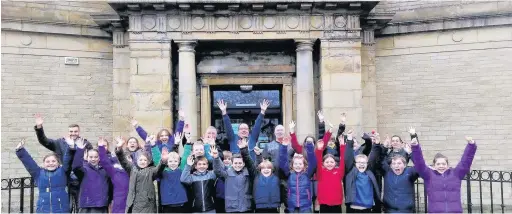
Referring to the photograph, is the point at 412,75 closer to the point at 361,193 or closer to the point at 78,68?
the point at 361,193

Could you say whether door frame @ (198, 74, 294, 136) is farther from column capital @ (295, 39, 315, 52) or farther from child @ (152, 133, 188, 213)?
child @ (152, 133, 188, 213)

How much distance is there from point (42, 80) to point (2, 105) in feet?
3.79

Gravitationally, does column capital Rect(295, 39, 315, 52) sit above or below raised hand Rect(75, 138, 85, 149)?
above

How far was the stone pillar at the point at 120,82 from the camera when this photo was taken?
44.4 feet

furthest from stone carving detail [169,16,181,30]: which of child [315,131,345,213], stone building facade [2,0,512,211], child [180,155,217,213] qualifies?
child [315,131,345,213]

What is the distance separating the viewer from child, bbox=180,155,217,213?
7.72 metres

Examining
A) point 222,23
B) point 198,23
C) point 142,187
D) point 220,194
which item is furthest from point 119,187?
point 222,23

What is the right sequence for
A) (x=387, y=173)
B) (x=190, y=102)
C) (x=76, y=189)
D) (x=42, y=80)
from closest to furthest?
(x=387, y=173) → (x=76, y=189) → (x=190, y=102) → (x=42, y=80)

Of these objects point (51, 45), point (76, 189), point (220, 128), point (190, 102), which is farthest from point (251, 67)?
point (76, 189)

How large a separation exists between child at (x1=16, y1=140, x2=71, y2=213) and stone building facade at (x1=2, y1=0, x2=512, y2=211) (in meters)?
4.67

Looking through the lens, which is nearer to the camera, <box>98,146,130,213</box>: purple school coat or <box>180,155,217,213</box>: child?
<box>180,155,217,213</box>: child

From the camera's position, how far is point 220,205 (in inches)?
338

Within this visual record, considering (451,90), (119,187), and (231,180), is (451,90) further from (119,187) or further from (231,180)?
(119,187)

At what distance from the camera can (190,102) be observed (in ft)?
41.8
